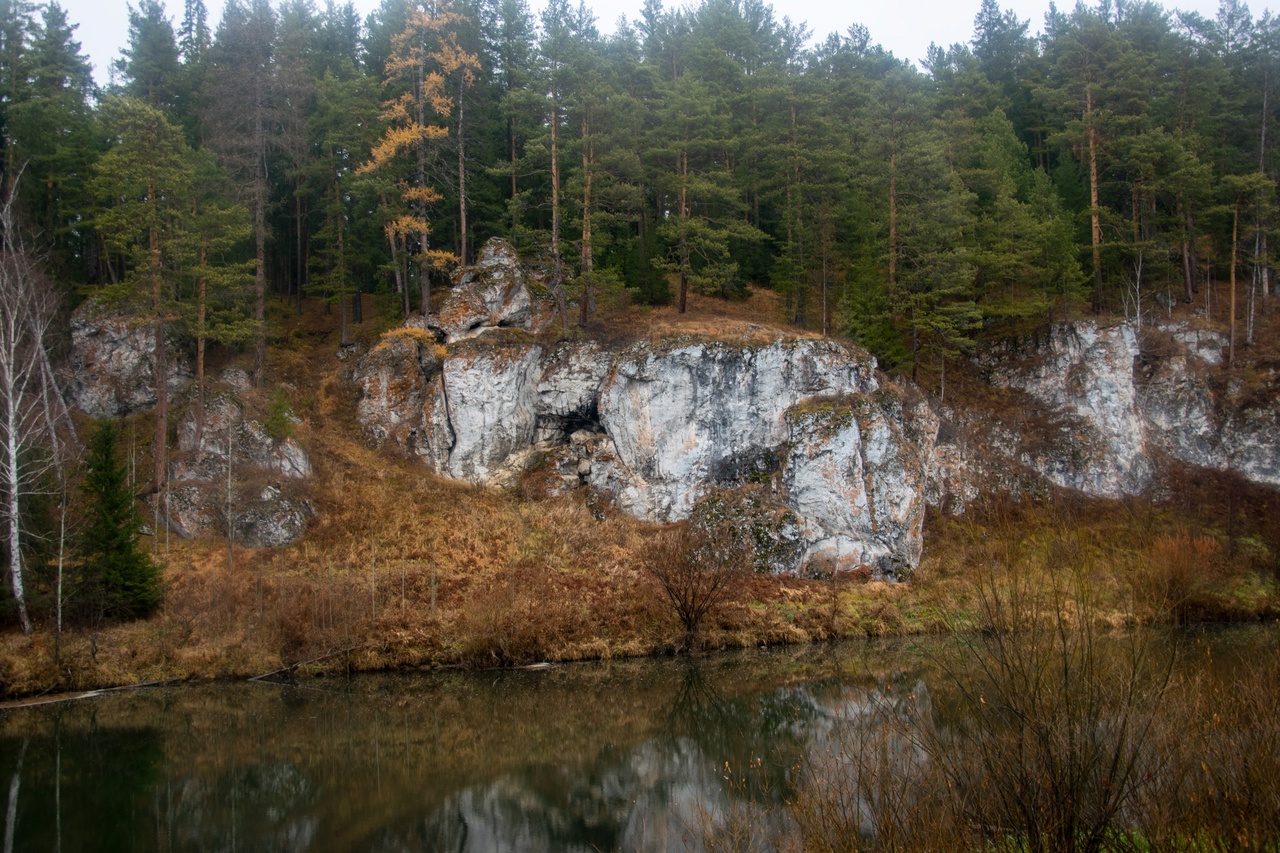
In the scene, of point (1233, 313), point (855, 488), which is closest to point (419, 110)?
point (855, 488)

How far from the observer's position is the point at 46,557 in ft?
68.4

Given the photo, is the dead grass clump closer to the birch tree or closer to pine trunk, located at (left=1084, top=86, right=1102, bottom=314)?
pine trunk, located at (left=1084, top=86, right=1102, bottom=314)

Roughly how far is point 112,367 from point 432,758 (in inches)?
982

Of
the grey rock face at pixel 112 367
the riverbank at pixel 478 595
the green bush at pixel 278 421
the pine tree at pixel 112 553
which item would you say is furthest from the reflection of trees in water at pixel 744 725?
the grey rock face at pixel 112 367

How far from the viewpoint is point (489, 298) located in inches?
1339

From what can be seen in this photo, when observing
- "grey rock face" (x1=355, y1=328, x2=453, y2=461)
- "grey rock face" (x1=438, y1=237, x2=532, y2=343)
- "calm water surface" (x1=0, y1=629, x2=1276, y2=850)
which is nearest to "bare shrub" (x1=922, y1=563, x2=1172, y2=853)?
"calm water surface" (x1=0, y1=629, x2=1276, y2=850)

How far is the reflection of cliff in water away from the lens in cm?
1192

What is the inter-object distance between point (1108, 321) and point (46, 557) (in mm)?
40379

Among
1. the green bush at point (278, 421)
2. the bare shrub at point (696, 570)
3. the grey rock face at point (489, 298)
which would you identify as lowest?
the bare shrub at point (696, 570)

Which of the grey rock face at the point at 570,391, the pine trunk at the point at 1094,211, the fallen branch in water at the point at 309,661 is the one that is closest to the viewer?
the fallen branch in water at the point at 309,661

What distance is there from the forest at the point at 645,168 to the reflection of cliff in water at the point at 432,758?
640 inches

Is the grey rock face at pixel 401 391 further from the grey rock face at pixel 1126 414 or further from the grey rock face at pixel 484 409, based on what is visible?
the grey rock face at pixel 1126 414

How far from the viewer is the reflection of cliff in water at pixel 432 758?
11922 millimetres

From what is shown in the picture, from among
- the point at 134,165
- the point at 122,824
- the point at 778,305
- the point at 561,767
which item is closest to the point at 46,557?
the point at 122,824
